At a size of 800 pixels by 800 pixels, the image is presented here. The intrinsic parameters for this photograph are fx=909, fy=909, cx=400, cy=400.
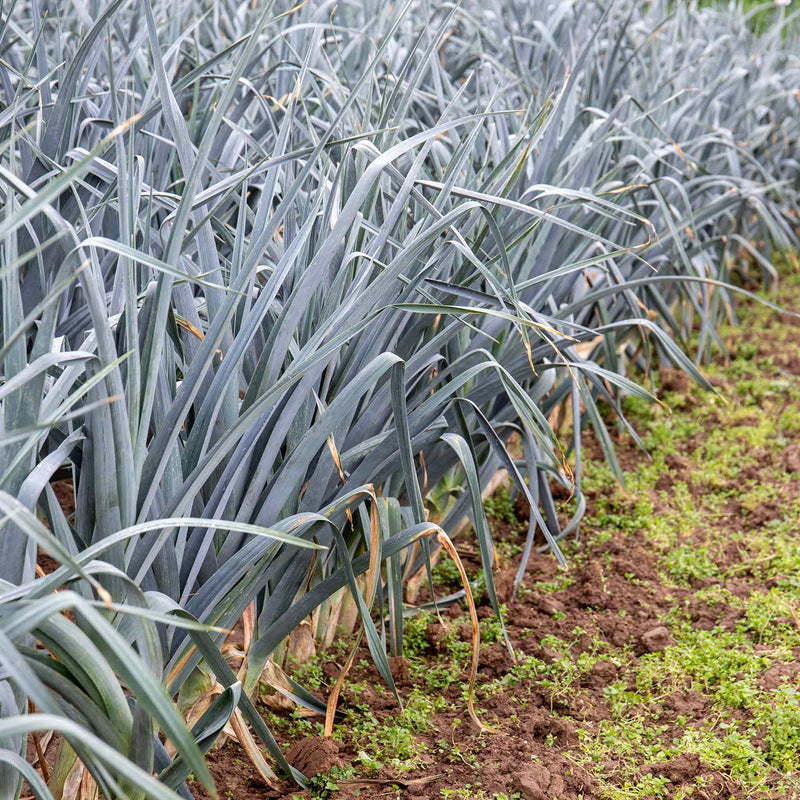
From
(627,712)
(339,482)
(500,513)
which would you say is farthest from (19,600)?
(500,513)

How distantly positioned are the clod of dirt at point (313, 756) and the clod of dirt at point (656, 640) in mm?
704

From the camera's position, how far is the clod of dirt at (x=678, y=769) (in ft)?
4.83

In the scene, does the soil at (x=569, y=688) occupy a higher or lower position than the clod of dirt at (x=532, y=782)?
lower

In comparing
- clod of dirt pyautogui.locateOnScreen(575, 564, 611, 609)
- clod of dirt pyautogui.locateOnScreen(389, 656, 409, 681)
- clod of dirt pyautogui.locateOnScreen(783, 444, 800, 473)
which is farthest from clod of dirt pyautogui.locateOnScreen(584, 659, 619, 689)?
clod of dirt pyautogui.locateOnScreen(783, 444, 800, 473)

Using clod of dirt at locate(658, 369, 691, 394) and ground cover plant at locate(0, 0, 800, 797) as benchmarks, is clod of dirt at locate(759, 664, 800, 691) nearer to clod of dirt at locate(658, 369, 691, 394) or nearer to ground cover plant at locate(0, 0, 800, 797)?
ground cover plant at locate(0, 0, 800, 797)

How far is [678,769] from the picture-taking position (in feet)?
4.84

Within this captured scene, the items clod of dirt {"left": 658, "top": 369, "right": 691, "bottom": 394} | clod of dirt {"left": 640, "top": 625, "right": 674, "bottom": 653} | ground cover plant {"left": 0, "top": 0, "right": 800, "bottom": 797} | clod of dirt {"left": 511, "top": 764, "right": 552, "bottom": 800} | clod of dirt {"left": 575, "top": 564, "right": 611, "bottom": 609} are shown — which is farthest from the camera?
clod of dirt {"left": 658, "top": 369, "right": 691, "bottom": 394}

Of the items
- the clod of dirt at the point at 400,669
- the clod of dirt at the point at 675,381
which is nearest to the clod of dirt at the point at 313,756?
the clod of dirt at the point at 400,669

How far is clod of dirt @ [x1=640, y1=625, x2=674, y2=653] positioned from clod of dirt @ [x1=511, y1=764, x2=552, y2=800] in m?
0.47

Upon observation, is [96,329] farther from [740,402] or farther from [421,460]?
[740,402]

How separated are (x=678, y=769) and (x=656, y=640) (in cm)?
40

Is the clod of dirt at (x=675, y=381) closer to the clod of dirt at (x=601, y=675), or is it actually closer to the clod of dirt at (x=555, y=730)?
the clod of dirt at (x=601, y=675)

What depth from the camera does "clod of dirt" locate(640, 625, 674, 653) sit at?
6.01 feet

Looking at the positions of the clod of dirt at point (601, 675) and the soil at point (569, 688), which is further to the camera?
the clod of dirt at point (601, 675)
